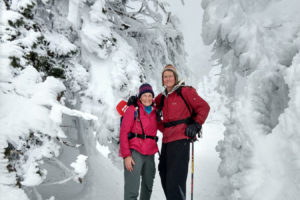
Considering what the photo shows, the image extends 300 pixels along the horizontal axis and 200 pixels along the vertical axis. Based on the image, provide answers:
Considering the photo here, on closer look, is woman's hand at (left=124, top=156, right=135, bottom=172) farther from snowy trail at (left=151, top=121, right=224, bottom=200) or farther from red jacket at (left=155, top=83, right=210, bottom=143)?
snowy trail at (left=151, top=121, right=224, bottom=200)

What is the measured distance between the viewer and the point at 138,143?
3.34m

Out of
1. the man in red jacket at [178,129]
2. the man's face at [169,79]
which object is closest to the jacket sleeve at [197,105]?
the man in red jacket at [178,129]

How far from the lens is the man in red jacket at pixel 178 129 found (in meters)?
3.24

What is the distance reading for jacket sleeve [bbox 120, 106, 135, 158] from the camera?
129 inches

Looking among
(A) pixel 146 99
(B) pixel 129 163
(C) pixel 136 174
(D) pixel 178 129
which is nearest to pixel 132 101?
(A) pixel 146 99

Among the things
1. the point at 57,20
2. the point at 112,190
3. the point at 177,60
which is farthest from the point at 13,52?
the point at 177,60

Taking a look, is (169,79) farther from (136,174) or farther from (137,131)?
(136,174)

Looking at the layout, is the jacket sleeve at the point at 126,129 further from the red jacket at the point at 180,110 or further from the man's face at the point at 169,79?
the man's face at the point at 169,79

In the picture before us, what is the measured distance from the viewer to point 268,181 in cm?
349

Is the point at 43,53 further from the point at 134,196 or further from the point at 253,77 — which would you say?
the point at 253,77

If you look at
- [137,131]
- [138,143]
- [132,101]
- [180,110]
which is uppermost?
[132,101]

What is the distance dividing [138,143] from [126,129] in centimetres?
27

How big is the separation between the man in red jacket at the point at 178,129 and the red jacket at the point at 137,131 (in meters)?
0.21

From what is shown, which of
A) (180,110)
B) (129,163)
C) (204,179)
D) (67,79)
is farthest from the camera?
(204,179)
